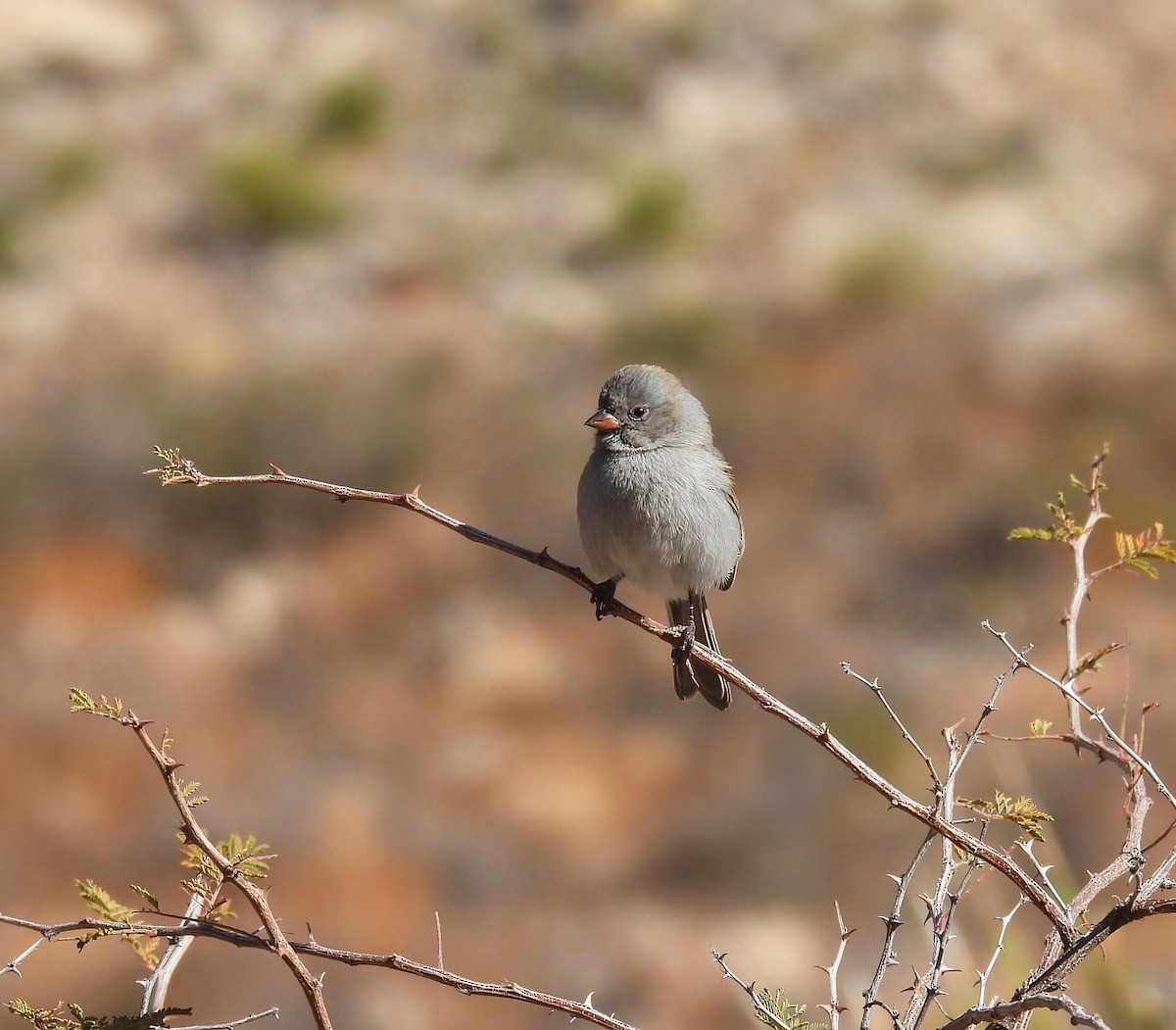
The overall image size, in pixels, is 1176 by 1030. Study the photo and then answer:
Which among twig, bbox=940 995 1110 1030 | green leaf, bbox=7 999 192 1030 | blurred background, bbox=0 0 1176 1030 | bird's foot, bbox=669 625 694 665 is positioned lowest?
green leaf, bbox=7 999 192 1030

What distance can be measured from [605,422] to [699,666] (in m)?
1.17

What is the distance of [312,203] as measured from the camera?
49.1ft

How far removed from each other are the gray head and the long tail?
0.72 meters

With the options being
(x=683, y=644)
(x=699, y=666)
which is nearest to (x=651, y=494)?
(x=683, y=644)

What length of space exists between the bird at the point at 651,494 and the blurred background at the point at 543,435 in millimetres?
2476

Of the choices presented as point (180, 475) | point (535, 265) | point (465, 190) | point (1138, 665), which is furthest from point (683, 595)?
point (465, 190)

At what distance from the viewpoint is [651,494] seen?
415 centimetres

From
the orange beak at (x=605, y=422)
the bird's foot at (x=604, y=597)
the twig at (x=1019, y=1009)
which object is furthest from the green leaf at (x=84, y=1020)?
the orange beak at (x=605, y=422)

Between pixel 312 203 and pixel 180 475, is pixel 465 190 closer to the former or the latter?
pixel 312 203

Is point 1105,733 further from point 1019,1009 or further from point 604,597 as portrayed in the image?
point 604,597

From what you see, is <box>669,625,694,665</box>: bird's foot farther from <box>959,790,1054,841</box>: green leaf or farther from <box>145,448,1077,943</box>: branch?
<box>959,790,1054,841</box>: green leaf

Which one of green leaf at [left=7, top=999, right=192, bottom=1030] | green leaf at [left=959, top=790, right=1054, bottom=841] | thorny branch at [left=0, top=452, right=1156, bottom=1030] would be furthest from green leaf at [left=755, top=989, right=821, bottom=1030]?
green leaf at [left=7, top=999, right=192, bottom=1030]

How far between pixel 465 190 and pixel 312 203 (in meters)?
2.00

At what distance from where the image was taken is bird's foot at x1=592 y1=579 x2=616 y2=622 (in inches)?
159
